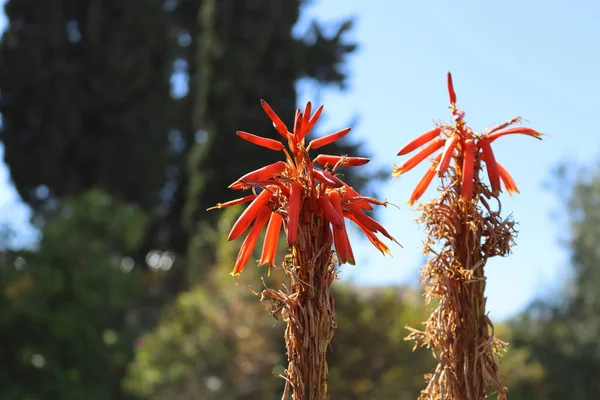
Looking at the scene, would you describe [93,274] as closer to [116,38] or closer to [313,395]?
[116,38]

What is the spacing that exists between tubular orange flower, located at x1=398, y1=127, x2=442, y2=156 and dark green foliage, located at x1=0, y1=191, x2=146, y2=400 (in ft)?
33.6

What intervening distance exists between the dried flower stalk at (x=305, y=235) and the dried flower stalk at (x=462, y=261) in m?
0.40

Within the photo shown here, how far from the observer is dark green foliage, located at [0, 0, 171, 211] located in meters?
15.9

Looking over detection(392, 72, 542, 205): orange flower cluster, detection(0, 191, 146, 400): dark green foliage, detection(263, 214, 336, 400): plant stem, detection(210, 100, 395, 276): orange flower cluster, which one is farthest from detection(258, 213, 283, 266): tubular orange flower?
detection(0, 191, 146, 400): dark green foliage

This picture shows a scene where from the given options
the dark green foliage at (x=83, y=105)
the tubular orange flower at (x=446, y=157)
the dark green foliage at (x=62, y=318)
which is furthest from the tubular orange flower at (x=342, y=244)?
the dark green foliage at (x=83, y=105)

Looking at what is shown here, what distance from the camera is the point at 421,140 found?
2.60 metres

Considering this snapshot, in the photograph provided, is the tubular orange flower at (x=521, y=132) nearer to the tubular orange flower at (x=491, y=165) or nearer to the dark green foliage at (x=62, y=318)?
the tubular orange flower at (x=491, y=165)

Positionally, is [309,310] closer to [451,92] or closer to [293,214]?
[293,214]

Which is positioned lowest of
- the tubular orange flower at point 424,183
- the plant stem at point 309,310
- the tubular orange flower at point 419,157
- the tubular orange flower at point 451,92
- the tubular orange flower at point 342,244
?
the plant stem at point 309,310

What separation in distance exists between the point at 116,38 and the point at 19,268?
245 inches

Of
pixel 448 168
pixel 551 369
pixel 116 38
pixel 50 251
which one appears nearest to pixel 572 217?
pixel 551 369

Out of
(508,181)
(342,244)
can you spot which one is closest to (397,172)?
(508,181)

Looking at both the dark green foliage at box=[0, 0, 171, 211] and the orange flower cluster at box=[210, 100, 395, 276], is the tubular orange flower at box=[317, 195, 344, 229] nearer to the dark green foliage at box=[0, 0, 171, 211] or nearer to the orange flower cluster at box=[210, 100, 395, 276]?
the orange flower cluster at box=[210, 100, 395, 276]

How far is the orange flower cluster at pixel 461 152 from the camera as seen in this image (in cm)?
246
